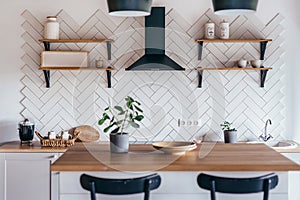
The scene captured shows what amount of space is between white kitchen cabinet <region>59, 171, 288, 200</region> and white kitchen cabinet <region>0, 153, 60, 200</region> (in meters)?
1.71

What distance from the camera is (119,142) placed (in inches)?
128

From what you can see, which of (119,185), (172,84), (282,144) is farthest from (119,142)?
(282,144)

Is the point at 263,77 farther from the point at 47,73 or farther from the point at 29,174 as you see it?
the point at 29,174

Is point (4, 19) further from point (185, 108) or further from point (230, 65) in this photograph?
point (230, 65)

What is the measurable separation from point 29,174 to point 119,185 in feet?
7.58

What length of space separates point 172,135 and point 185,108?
36 cm

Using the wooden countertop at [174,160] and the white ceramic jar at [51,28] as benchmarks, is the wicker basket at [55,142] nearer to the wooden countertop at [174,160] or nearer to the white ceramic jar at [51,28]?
the white ceramic jar at [51,28]

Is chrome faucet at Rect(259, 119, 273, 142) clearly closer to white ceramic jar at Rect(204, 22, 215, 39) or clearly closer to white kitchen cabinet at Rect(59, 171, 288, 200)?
white ceramic jar at Rect(204, 22, 215, 39)

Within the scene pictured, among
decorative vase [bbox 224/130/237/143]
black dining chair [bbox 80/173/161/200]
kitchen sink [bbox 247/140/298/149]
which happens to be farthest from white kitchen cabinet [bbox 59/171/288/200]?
decorative vase [bbox 224/130/237/143]

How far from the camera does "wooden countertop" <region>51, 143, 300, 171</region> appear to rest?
2.81m

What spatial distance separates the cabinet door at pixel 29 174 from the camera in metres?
4.62

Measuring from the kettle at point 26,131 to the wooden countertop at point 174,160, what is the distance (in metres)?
1.66

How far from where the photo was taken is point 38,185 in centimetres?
463

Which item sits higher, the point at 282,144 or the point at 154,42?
the point at 154,42
